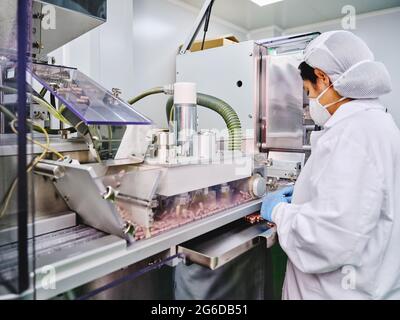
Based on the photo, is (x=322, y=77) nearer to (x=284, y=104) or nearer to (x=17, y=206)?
(x=284, y=104)

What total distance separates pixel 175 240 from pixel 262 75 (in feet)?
4.05

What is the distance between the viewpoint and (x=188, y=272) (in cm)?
93

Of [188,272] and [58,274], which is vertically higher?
[58,274]

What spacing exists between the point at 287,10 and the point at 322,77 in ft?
8.14

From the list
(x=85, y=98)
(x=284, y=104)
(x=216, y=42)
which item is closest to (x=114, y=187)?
(x=85, y=98)

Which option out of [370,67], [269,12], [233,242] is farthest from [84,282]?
[269,12]

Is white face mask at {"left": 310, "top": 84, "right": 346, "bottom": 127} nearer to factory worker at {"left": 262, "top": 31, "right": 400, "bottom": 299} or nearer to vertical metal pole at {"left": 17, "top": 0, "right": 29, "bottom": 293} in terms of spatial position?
factory worker at {"left": 262, "top": 31, "right": 400, "bottom": 299}

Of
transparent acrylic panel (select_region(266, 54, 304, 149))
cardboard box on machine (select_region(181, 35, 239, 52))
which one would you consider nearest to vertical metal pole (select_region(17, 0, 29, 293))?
transparent acrylic panel (select_region(266, 54, 304, 149))

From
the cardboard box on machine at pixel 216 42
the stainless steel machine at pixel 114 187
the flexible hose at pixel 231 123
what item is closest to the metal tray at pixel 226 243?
the stainless steel machine at pixel 114 187

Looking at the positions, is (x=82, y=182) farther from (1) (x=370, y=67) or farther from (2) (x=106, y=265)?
(1) (x=370, y=67)

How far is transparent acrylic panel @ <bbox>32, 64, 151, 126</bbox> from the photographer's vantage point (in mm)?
829

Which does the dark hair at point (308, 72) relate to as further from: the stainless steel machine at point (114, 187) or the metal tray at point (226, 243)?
the metal tray at point (226, 243)

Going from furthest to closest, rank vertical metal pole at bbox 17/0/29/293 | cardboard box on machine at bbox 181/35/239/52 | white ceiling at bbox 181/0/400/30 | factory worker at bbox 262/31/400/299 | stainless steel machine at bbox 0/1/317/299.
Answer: white ceiling at bbox 181/0/400/30 < cardboard box on machine at bbox 181/35/239/52 < factory worker at bbox 262/31/400/299 < stainless steel machine at bbox 0/1/317/299 < vertical metal pole at bbox 17/0/29/293

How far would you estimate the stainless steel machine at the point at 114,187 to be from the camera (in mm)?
654
